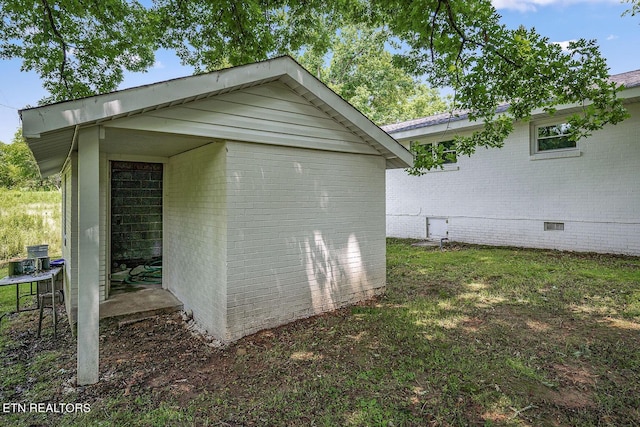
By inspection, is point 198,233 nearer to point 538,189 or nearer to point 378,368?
point 378,368

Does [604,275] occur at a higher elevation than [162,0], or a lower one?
lower

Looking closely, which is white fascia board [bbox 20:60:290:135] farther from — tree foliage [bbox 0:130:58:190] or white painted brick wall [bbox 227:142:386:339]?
tree foliage [bbox 0:130:58:190]

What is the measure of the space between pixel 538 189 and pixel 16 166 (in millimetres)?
39380

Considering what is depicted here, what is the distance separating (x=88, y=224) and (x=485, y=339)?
4595 mm

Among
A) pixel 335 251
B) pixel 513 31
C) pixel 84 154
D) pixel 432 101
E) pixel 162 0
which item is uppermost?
pixel 432 101

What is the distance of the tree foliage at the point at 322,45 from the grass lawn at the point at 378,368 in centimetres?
292

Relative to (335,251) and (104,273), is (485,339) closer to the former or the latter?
(335,251)

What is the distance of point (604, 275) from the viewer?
6.50 meters

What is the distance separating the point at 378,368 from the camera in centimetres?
341

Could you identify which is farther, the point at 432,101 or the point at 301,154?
the point at 432,101

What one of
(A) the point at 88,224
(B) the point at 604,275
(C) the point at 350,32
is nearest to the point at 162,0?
(A) the point at 88,224

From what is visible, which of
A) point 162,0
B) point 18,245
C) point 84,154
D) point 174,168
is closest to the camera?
point 84,154

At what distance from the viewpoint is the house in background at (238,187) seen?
10.5 feet

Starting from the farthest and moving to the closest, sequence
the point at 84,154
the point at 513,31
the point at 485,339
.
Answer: the point at 513,31
the point at 485,339
the point at 84,154
